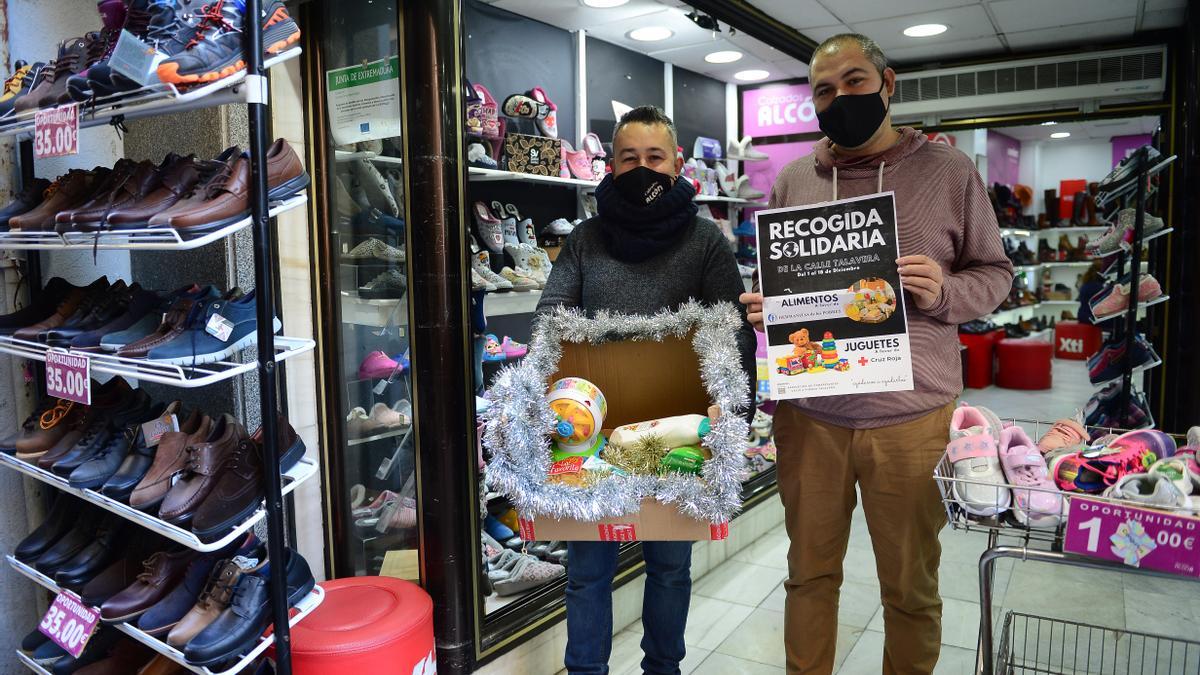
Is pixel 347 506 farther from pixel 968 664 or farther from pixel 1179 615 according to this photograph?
pixel 1179 615

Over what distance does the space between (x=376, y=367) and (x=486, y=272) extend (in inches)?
27.6

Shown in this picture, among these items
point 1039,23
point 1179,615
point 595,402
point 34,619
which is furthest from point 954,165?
point 1039,23

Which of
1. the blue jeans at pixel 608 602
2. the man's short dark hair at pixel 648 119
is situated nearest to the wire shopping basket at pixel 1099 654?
the blue jeans at pixel 608 602

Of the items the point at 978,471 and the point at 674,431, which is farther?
the point at 674,431

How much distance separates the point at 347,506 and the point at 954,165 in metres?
2.08

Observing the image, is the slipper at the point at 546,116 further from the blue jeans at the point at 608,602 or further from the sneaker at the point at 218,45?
the blue jeans at the point at 608,602

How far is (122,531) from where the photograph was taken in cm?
214

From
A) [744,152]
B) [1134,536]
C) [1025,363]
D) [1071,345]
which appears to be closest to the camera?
[1134,536]

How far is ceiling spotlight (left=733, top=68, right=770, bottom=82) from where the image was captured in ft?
16.1

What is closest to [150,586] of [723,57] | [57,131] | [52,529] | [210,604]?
[210,604]

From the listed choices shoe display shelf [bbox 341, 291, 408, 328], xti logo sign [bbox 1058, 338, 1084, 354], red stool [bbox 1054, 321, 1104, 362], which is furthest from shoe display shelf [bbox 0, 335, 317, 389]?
xti logo sign [bbox 1058, 338, 1084, 354]

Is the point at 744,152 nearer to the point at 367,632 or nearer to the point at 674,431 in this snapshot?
the point at 674,431

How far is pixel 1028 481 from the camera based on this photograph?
145cm

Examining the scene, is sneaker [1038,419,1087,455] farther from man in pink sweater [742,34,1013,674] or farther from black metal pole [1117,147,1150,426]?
black metal pole [1117,147,1150,426]
